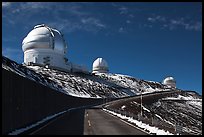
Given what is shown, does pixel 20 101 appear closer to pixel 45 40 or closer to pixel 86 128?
pixel 86 128

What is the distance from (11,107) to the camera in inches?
720

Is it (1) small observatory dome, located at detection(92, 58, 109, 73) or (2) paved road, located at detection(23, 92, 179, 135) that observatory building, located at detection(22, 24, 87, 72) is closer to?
(1) small observatory dome, located at detection(92, 58, 109, 73)

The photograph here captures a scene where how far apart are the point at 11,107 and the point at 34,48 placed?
106 metres

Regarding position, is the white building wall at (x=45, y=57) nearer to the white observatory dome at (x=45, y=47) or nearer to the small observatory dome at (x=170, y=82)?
the white observatory dome at (x=45, y=47)

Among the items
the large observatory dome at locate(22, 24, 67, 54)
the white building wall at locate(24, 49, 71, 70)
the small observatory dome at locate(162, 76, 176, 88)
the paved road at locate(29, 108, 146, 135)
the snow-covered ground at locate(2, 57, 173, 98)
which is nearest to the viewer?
the paved road at locate(29, 108, 146, 135)

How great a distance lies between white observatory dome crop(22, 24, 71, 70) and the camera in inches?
4747

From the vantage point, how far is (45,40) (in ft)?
396

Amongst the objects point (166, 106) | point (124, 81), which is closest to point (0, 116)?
point (166, 106)

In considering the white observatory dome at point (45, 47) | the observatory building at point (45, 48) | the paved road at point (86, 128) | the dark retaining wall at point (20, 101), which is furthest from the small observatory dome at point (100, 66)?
the paved road at point (86, 128)

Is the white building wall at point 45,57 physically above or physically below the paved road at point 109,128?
above

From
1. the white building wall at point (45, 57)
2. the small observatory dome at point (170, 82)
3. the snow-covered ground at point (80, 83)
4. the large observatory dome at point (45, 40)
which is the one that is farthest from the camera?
the small observatory dome at point (170, 82)

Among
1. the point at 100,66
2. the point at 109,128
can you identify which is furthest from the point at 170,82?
the point at 109,128

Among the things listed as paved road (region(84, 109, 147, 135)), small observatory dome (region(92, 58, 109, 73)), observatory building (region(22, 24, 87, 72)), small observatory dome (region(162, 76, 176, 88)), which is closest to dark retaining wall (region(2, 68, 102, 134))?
paved road (region(84, 109, 147, 135))

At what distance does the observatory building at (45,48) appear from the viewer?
120562 millimetres
